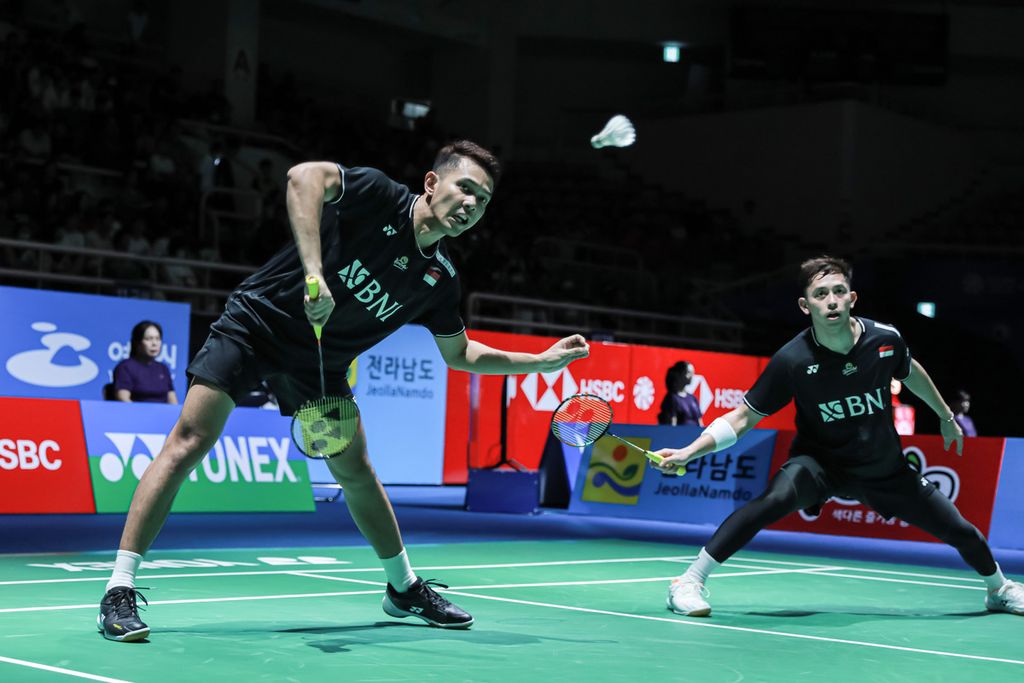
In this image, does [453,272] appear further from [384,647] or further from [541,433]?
[541,433]

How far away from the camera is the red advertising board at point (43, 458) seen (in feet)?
34.8

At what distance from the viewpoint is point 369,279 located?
561 cm

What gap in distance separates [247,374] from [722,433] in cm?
267

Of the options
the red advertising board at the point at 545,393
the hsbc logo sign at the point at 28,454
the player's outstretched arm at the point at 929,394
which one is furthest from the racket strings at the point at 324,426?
the red advertising board at the point at 545,393

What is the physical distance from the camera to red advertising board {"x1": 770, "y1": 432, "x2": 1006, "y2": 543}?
1163 cm

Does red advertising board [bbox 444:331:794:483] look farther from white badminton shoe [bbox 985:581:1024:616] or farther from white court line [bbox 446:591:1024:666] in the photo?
white badminton shoe [bbox 985:581:1024:616]

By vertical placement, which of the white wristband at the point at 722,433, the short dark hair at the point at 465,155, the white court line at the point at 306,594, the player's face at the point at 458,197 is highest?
the short dark hair at the point at 465,155

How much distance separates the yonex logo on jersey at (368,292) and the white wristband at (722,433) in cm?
209

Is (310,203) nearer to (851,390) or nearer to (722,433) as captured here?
(722,433)

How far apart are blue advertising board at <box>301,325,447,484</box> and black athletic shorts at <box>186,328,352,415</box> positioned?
1094 cm

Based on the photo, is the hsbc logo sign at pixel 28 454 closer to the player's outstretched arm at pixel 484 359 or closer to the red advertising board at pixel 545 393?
the player's outstretched arm at pixel 484 359

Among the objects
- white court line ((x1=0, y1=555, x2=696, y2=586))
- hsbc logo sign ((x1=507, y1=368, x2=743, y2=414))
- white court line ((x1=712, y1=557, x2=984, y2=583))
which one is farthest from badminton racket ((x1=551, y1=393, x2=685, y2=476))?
hsbc logo sign ((x1=507, y1=368, x2=743, y2=414))

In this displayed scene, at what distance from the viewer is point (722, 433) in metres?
7.12

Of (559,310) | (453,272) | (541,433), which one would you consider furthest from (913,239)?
(453,272)
